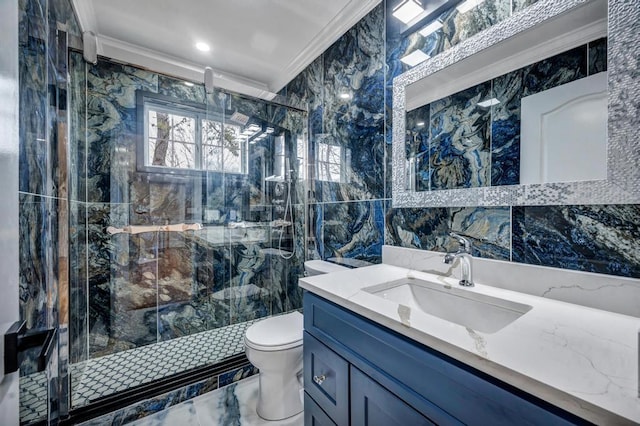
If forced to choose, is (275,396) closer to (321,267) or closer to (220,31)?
(321,267)

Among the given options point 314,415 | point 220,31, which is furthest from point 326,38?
point 314,415

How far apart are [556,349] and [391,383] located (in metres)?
0.39

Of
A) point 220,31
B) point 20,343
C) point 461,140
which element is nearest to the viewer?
point 20,343

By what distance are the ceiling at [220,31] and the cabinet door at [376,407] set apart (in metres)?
1.91

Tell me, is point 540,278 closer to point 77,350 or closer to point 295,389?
point 295,389

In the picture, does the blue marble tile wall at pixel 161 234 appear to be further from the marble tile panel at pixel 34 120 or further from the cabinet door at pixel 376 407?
the cabinet door at pixel 376 407

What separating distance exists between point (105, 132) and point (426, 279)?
2396mm

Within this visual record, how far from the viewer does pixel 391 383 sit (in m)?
0.71

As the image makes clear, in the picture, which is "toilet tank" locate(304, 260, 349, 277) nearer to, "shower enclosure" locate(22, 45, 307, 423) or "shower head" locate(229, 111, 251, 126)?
"shower enclosure" locate(22, 45, 307, 423)

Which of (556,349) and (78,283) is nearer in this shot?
(556,349)

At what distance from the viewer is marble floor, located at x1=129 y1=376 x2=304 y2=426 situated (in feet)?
4.65

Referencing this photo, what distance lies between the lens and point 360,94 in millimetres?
1675

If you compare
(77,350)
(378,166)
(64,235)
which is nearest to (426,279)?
(378,166)

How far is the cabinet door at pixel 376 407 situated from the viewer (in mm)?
666
